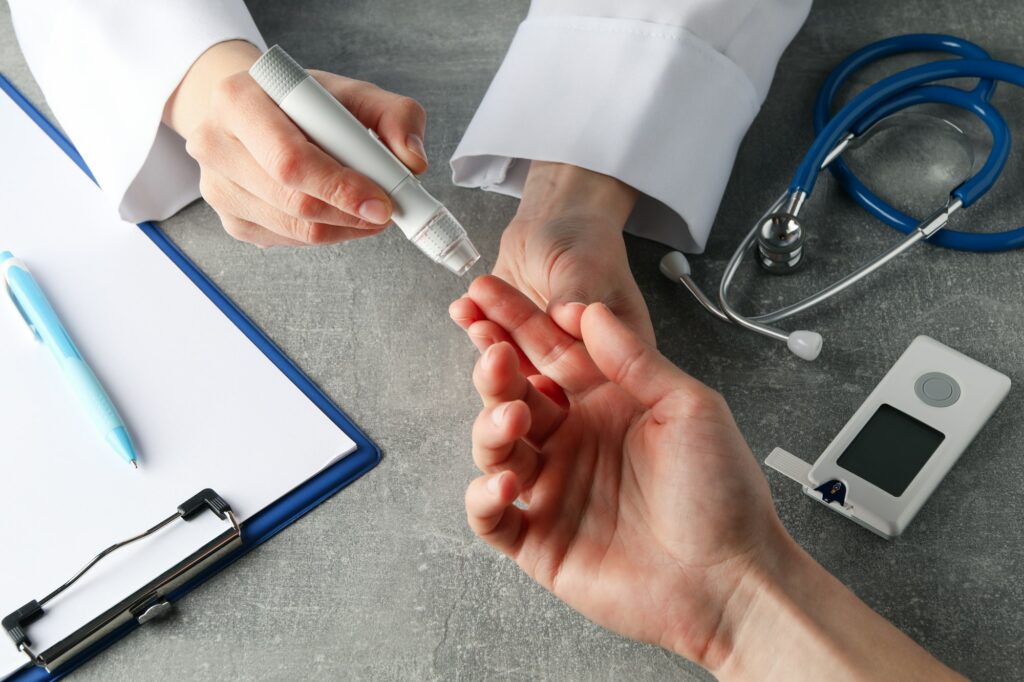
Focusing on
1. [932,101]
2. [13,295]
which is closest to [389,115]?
[13,295]

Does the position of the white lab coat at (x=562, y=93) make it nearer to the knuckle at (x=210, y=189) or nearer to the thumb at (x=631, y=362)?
the knuckle at (x=210, y=189)

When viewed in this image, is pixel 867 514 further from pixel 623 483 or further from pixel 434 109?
pixel 434 109

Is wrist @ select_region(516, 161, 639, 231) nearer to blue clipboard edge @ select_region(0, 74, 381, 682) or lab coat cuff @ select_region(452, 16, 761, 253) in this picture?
lab coat cuff @ select_region(452, 16, 761, 253)

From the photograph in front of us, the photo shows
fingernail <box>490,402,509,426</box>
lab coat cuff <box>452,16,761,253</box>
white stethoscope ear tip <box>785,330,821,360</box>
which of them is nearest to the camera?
fingernail <box>490,402,509,426</box>

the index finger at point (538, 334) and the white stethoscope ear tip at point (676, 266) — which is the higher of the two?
the index finger at point (538, 334)

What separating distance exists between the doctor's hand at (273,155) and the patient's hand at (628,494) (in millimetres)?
208

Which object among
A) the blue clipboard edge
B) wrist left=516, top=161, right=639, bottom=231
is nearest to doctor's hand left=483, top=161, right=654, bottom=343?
wrist left=516, top=161, right=639, bottom=231

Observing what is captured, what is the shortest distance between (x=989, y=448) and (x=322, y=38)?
892 mm

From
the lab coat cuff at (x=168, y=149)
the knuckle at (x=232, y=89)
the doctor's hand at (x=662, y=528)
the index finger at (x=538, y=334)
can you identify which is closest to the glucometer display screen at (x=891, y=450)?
the doctor's hand at (x=662, y=528)

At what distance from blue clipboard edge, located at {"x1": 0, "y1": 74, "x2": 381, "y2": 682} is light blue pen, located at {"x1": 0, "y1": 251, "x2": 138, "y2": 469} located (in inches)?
5.1

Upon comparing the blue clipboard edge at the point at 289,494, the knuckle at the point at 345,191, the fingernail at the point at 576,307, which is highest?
the knuckle at the point at 345,191

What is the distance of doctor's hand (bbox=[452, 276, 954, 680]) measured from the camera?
26.0 inches

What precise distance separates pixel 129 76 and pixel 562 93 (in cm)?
45

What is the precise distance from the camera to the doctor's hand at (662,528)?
660 millimetres
